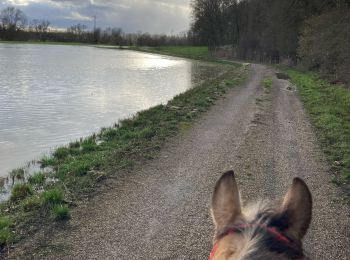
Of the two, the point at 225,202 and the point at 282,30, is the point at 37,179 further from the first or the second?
the point at 282,30

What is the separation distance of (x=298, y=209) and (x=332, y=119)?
12.7m

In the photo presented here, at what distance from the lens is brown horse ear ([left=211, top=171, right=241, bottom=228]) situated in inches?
69.0

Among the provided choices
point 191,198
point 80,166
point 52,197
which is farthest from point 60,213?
point 80,166

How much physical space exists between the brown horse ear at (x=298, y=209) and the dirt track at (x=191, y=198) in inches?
140

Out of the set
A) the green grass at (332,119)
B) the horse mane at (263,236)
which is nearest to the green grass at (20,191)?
the green grass at (332,119)

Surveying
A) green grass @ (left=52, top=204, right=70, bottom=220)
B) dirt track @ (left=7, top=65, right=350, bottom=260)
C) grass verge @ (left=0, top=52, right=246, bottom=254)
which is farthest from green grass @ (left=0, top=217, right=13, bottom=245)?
green grass @ (left=52, top=204, right=70, bottom=220)

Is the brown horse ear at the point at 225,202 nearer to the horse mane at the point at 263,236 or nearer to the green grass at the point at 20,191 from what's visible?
the horse mane at the point at 263,236

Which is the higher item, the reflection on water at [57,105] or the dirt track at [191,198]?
the dirt track at [191,198]

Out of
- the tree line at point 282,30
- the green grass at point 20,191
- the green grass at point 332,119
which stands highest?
the tree line at point 282,30

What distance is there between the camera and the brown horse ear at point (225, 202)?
5.75ft

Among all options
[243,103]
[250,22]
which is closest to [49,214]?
[243,103]

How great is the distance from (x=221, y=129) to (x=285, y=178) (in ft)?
15.8

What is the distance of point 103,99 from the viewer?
65.5 ft

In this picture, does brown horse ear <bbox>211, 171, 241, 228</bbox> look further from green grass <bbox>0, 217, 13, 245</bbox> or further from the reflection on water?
the reflection on water
